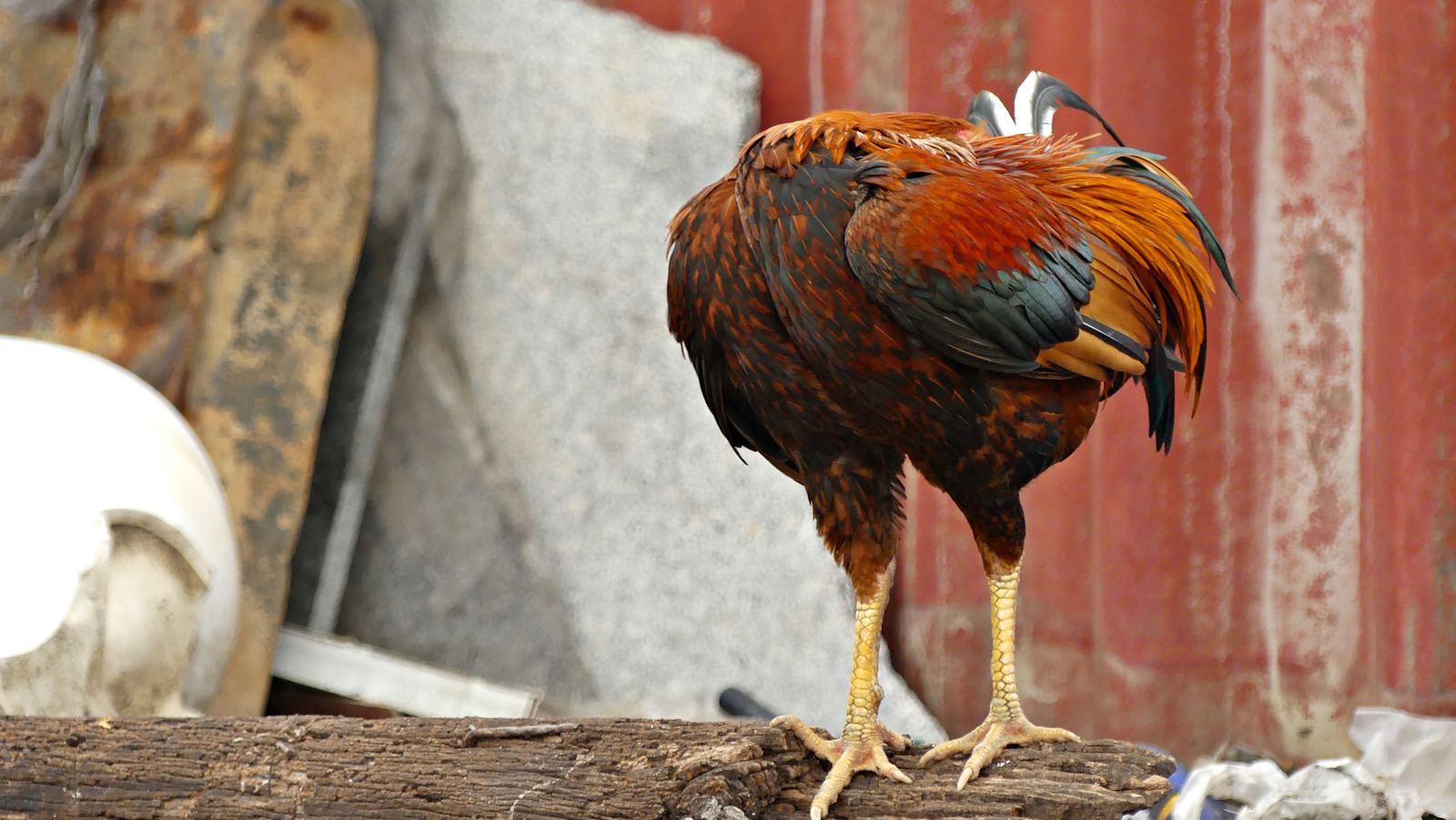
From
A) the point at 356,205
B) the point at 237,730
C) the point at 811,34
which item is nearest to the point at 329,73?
the point at 356,205

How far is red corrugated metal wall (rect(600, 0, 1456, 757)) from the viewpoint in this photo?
280 cm

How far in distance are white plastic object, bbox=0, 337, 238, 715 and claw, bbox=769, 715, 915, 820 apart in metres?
1.42

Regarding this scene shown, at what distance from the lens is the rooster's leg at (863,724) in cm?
191

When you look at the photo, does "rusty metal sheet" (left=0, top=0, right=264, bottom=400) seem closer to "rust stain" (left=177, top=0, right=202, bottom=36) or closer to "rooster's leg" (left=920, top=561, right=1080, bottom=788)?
"rust stain" (left=177, top=0, right=202, bottom=36)

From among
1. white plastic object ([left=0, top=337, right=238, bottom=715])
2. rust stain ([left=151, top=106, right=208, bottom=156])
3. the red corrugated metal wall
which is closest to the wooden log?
white plastic object ([left=0, top=337, right=238, bottom=715])

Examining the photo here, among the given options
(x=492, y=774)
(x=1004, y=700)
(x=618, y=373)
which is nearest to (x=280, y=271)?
(x=618, y=373)

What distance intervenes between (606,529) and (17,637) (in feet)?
5.97

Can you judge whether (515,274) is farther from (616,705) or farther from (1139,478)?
(1139,478)

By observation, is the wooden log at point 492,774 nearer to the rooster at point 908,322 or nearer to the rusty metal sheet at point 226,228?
the rooster at point 908,322

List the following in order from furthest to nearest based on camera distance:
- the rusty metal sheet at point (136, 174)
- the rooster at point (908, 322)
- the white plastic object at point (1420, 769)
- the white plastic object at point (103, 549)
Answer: the rusty metal sheet at point (136, 174)
the white plastic object at point (1420, 769)
the white plastic object at point (103, 549)
the rooster at point (908, 322)

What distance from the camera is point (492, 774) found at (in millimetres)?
1856

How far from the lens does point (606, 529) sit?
12.9 feet

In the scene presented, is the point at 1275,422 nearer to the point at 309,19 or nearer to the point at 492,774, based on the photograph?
the point at 492,774

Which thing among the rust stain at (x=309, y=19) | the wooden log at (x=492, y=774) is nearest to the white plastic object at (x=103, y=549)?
the wooden log at (x=492, y=774)
